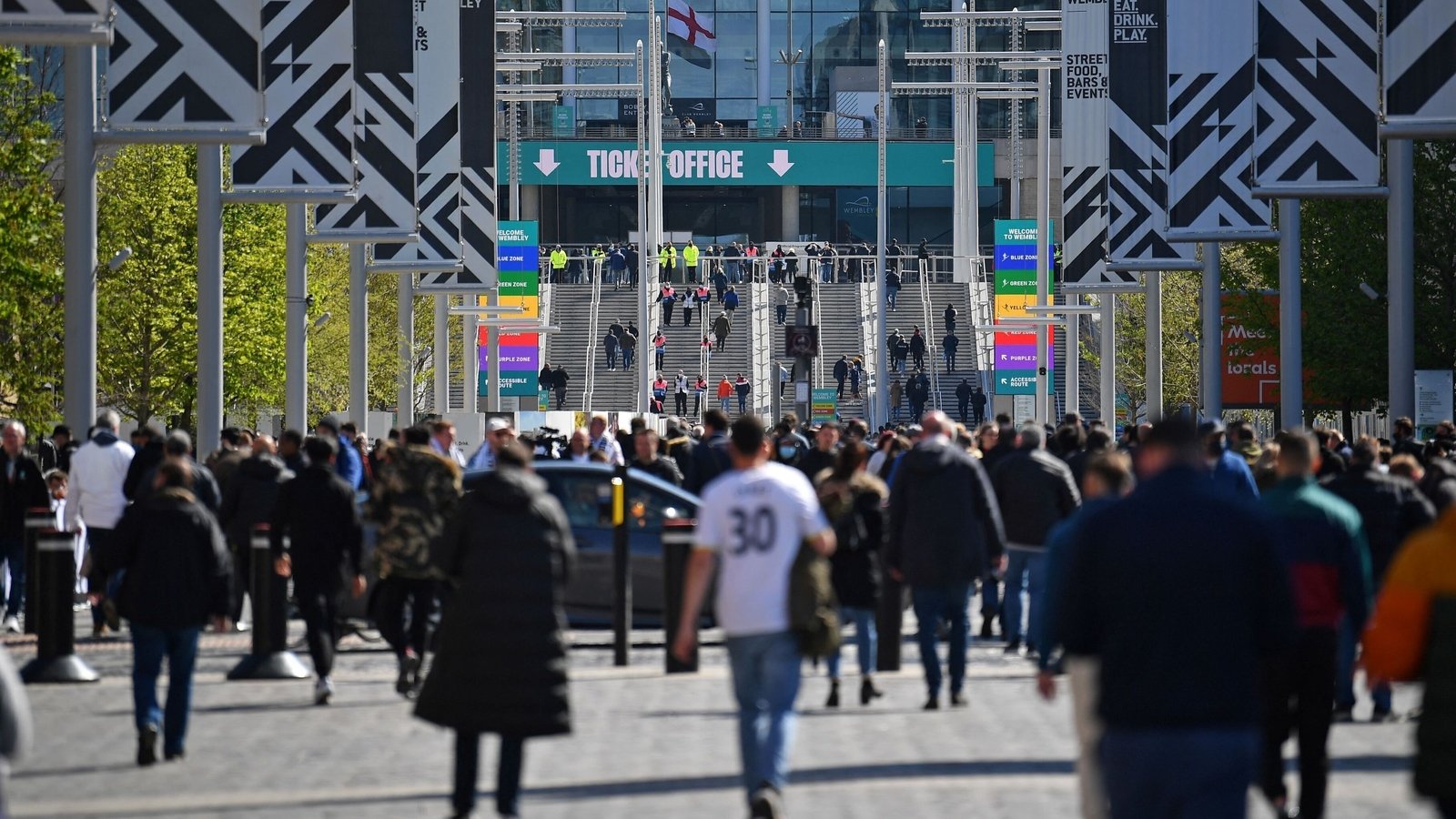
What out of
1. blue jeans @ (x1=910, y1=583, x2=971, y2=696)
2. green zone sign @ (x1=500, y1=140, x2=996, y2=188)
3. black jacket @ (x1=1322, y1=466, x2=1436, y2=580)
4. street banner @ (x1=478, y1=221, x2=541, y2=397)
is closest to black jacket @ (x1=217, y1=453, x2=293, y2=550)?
blue jeans @ (x1=910, y1=583, x2=971, y2=696)

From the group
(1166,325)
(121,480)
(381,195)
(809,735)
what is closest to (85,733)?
(809,735)

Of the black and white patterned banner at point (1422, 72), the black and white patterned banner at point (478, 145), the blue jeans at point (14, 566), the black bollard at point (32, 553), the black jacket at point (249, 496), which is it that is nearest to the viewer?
the black and white patterned banner at point (1422, 72)

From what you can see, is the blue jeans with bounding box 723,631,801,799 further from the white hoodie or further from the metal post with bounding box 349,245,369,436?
the metal post with bounding box 349,245,369,436

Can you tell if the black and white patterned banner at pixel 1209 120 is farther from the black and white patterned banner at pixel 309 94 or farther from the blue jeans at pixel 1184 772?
the blue jeans at pixel 1184 772

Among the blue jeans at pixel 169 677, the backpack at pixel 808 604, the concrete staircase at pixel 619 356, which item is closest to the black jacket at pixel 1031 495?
the blue jeans at pixel 169 677

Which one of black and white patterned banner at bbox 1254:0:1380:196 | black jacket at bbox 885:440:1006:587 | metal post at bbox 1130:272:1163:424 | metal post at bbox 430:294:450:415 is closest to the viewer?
black jacket at bbox 885:440:1006:587

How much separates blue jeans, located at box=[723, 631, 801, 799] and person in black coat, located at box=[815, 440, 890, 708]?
4.55 meters

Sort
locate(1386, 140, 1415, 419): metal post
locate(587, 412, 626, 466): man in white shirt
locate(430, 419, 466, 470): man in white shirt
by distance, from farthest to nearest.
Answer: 1. locate(587, 412, 626, 466): man in white shirt
2. locate(1386, 140, 1415, 419): metal post
3. locate(430, 419, 466, 470): man in white shirt

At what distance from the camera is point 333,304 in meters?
53.3

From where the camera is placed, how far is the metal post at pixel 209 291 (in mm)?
24094

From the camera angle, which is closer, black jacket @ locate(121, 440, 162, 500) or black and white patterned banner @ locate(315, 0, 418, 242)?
black jacket @ locate(121, 440, 162, 500)

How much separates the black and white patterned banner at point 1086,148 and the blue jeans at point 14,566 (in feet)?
72.5

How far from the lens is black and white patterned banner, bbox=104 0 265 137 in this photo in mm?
18141

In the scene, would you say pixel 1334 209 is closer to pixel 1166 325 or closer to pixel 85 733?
pixel 1166 325
